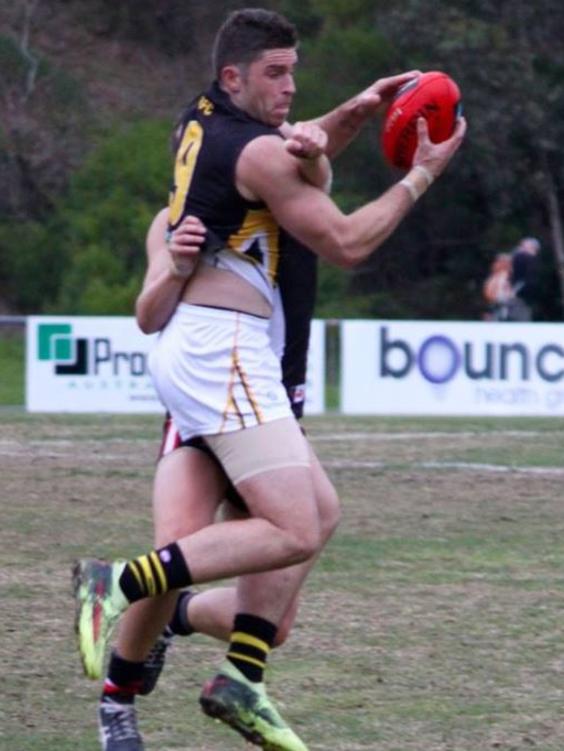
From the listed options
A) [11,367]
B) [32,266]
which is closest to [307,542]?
[11,367]

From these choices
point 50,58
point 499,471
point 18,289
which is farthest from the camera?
point 50,58

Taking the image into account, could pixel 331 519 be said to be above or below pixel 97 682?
above

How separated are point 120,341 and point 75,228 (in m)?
13.2

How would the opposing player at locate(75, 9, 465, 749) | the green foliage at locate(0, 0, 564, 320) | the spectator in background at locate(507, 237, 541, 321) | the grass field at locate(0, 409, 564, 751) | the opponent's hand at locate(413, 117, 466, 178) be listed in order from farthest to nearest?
the green foliage at locate(0, 0, 564, 320) < the spectator in background at locate(507, 237, 541, 321) < the grass field at locate(0, 409, 564, 751) < the opponent's hand at locate(413, 117, 466, 178) < the opposing player at locate(75, 9, 465, 749)

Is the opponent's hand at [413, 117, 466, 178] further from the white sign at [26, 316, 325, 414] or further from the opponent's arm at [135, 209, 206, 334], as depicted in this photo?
the white sign at [26, 316, 325, 414]

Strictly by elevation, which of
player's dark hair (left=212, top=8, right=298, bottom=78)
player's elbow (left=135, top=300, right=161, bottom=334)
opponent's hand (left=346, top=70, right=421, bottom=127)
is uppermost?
player's dark hair (left=212, top=8, right=298, bottom=78)

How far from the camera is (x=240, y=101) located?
5.21 m

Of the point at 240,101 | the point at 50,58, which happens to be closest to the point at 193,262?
the point at 240,101

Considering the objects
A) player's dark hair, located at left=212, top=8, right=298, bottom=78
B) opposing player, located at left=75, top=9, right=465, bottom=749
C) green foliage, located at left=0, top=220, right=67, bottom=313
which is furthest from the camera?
green foliage, located at left=0, top=220, right=67, bottom=313

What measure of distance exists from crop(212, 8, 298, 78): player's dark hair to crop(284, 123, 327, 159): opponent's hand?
289 millimetres

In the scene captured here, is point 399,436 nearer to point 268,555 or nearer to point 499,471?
point 499,471

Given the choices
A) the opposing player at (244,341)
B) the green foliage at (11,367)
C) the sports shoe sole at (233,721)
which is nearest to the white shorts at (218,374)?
the opposing player at (244,341)

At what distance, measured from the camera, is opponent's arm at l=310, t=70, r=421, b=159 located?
17.8ft

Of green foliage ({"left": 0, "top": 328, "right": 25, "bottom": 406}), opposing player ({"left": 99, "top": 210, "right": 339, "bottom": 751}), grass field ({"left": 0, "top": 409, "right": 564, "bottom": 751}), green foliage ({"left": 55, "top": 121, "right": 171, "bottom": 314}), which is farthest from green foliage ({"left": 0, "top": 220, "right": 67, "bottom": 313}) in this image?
opposing player ({"left": 99, "top": 210, "right": 339, "bottom": 751})
